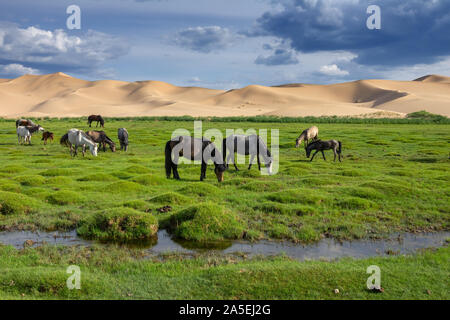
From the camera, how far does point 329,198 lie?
14.2 meters

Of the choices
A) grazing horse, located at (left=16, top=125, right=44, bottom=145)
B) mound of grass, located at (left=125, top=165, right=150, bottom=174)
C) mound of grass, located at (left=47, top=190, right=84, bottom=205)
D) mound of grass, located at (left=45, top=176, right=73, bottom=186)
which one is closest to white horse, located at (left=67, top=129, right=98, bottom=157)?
mound of grass, located at (left=125, top=165, right=150, bottom=174)

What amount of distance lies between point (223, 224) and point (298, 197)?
14.2ft

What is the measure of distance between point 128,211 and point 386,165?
1787cm

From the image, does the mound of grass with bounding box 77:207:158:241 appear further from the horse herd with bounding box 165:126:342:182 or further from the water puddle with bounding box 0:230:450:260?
the horse herd with bounding box 165:126:342:182

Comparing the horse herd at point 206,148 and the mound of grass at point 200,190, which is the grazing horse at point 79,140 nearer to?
the horse herd at point 206,148

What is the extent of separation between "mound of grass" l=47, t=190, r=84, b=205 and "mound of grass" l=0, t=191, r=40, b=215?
29.1 inches

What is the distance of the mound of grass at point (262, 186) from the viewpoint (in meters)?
16.2

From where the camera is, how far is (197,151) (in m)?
17.8

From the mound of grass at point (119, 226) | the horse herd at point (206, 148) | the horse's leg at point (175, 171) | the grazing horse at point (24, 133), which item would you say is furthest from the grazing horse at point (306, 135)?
the grazing horse at point (24, 133)

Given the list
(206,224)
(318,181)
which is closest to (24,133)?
(318,181)

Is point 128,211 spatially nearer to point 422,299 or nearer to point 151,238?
point 151,238

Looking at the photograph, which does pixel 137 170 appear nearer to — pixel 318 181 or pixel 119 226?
pixel 318 181

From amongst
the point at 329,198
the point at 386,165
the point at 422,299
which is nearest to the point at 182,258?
the point at 422,299

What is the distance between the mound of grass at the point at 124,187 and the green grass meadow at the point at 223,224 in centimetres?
4
